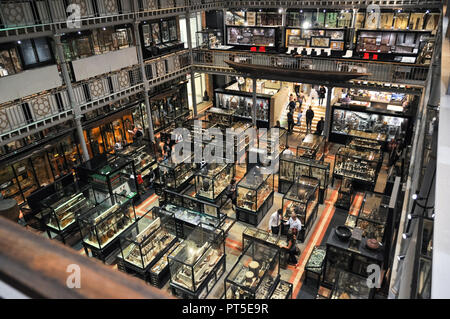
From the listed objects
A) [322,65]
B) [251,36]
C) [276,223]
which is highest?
[251,36]

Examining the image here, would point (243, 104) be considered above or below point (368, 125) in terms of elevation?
above

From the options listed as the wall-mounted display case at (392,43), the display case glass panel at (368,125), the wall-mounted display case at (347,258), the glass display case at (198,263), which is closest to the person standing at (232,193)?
the glass display case at (198,263)

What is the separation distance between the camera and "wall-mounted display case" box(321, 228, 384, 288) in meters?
9.23

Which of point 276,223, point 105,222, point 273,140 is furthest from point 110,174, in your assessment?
point 273,140

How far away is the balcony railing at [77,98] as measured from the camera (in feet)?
42.1

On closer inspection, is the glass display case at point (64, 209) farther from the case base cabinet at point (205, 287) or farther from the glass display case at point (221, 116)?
the glass display case at point (221, 116)

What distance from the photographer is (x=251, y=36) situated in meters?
22.1

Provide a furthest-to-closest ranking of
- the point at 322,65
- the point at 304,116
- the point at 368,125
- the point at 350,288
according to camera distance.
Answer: the point at 304,116 → the point at 368,125 → the point at 322,65 → the point at 350,288

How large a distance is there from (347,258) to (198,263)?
4.31 meters

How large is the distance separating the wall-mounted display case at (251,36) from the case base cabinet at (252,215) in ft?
40.4

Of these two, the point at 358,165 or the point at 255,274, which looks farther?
the point at 358,165

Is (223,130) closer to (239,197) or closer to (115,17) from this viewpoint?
(239,197)

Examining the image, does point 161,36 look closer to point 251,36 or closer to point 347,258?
point 251,36

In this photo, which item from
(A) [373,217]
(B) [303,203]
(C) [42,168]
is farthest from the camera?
(C) [42,168]
